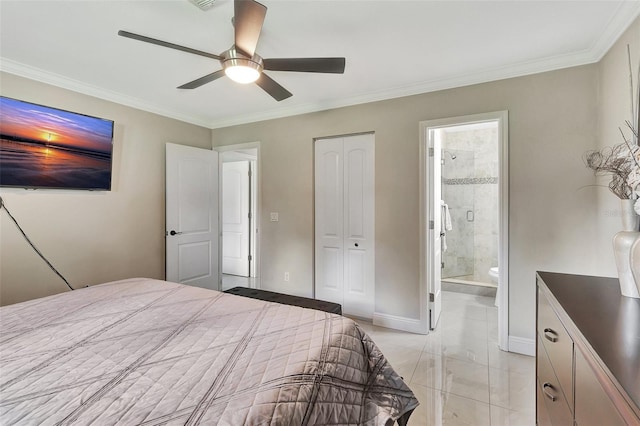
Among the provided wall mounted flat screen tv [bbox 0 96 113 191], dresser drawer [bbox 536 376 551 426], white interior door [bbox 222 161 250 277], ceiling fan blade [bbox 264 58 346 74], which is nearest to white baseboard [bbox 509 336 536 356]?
dresser drawer [bbox 536 376 551 426]

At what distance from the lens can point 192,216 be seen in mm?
3838

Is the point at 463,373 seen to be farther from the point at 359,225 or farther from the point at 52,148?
the point at 52,148

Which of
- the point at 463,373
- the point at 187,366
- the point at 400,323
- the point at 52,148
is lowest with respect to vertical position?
the point at 463,373

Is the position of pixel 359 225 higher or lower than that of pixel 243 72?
lower

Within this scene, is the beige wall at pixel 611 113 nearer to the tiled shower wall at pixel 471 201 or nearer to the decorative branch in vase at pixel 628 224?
the decorative branch in vase at pixel 628 224

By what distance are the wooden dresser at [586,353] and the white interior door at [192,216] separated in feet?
11.8

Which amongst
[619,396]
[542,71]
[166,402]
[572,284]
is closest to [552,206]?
[542,71]

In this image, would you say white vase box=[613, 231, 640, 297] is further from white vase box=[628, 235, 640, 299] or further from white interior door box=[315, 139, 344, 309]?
white interior door box=[315, 139, 344, 309]

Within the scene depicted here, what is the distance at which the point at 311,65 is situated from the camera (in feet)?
5.93

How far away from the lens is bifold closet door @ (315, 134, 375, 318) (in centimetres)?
322

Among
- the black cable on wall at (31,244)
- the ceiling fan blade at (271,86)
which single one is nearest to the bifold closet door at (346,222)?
the ceiling fan blade at (271,86)

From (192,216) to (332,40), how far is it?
2.78 metres

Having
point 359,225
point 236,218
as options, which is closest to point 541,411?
point 359,225

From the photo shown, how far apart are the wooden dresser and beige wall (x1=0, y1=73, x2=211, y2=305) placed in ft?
12.2
